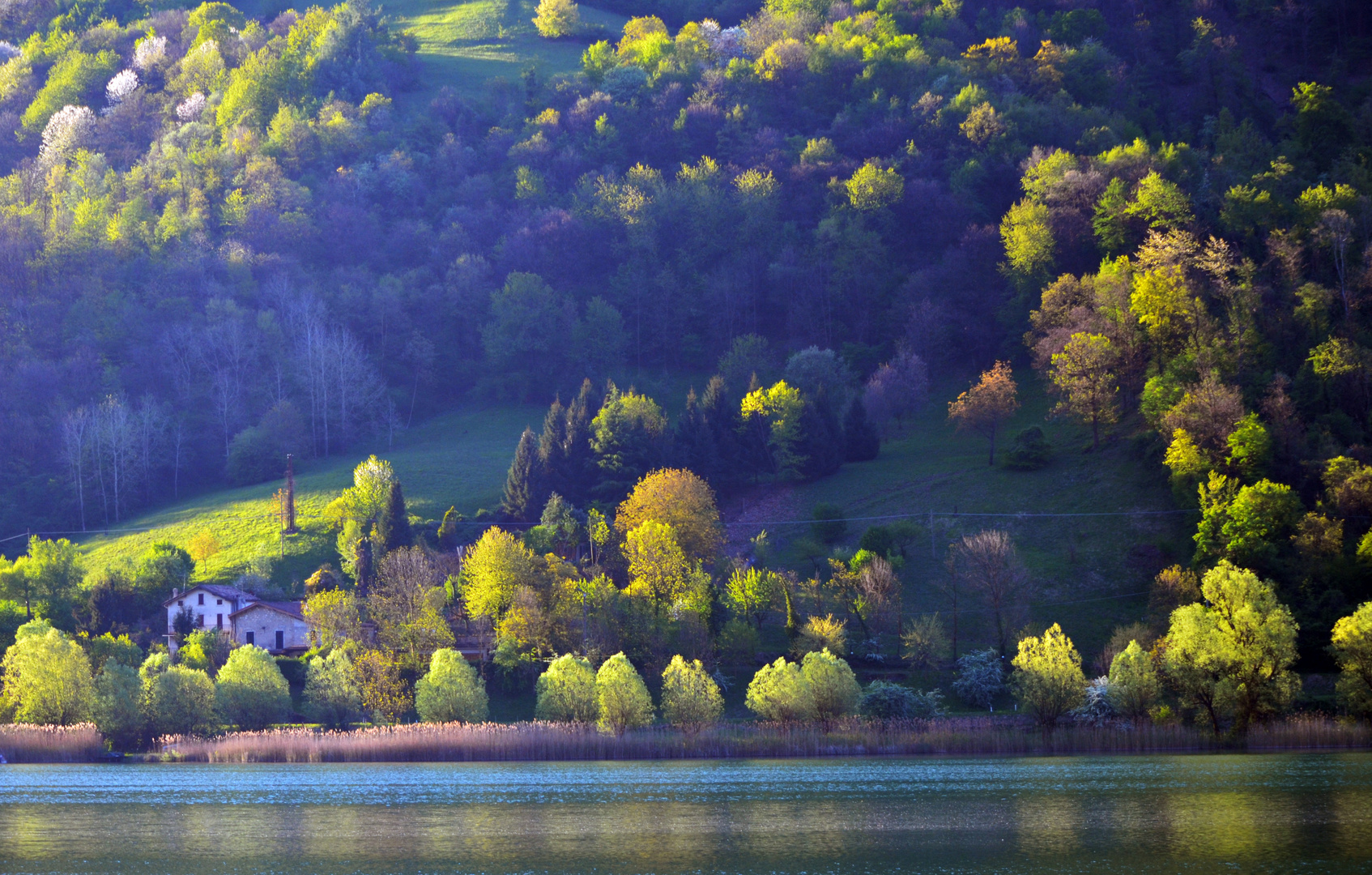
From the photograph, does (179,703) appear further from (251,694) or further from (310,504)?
(310,504)

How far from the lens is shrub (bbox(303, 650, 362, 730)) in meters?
63.4

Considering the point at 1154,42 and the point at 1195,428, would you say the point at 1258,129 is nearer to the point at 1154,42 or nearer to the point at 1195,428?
the point at 1154,42

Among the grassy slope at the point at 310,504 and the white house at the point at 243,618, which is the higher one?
the grassy slope at the point at 310,504

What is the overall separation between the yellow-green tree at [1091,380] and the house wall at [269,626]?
174ft

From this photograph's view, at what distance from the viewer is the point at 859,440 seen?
3839 inches

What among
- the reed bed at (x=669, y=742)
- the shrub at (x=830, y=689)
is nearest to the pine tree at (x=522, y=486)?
the reed bed at (x=669, y=742)

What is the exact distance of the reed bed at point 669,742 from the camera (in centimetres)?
5488

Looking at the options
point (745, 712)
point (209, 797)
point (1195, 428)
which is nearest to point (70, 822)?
point (209, 797)

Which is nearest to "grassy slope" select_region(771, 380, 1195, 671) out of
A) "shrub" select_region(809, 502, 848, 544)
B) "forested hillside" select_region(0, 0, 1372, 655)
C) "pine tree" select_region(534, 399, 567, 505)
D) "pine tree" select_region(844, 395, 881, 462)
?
"shrub" select_region(809, 502, 848, 544)

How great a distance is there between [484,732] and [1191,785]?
99.7 feet

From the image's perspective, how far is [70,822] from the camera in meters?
39.4

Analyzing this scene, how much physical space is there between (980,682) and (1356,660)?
55.9 ft

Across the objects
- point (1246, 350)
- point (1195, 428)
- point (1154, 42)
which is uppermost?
point (1154, 42)

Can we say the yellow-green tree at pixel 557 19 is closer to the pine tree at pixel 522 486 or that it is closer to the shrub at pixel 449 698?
the pine tree at pixel 522 486
